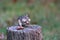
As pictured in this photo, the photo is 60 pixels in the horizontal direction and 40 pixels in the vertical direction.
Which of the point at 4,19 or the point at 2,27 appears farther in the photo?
the point at 4,19

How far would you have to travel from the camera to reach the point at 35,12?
288 inches

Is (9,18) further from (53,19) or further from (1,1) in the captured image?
(1,1)

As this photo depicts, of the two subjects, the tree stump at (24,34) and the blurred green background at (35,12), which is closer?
the tree stump at (24,34)

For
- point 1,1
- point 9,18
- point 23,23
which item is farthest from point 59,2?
point 23,23

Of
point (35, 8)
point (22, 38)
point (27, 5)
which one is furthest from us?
point (27, 5)

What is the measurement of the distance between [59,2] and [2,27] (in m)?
3.35

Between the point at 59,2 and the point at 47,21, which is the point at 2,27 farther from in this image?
the point at 59,2

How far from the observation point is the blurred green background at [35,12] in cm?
604

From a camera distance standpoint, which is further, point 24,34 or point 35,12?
point 35,12

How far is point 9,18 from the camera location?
6812 mm

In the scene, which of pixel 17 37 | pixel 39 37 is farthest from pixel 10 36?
pixel 39 37

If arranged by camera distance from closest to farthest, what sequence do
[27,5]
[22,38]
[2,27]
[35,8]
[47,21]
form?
[22,38] < [2,27] < [47,21] < [35,8] < [27,5]

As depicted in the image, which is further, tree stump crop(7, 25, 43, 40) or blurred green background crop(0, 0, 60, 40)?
blurred green background crop(0, 0, 60, 40)

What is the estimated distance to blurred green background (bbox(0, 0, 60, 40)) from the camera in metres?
6.04
